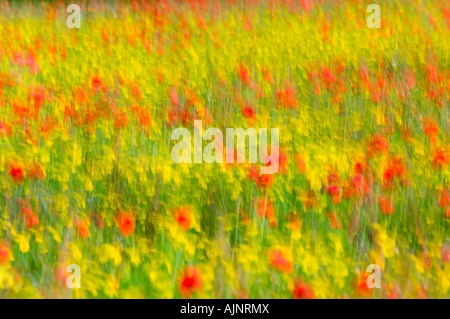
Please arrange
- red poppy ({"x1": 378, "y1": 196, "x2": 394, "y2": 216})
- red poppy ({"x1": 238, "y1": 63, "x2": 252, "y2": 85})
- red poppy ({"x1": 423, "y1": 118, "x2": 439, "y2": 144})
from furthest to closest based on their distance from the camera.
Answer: red poppy ({"x1": 238, "y1": 63, "x2": 252, "y2": 85}), red poppy ({"x1": 423, "y1": 118, "x2": 439, "y2": 144}), red poppy ({"x1": 378, "y1": 196, "x2": 394, "y2": 216})

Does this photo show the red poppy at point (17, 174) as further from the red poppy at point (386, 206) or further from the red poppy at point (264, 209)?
the red poppy at point (386, 206)

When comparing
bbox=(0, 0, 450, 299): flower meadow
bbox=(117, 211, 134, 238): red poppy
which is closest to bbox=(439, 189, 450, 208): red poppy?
bbox=(0, 0, 450, 299): flower meadow

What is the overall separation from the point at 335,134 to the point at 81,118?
1.18 m

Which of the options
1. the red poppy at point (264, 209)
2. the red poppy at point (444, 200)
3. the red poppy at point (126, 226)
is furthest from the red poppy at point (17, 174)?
the red poppy at point (444, 200)

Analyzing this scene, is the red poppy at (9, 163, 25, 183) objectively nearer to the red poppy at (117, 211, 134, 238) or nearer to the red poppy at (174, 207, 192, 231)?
the red poppy at (117, 211, 134, 238)

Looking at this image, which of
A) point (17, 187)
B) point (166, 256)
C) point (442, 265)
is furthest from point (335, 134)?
point (17, 187)

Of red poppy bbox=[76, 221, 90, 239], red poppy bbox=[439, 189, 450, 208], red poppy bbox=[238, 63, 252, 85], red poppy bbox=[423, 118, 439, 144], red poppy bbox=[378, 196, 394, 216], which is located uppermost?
red poppy bbox=[238, 63, 252, 85]

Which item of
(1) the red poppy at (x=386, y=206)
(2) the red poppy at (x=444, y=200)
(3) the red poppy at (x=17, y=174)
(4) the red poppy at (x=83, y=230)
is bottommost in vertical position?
(4) the red poppy at (x=83, y=230)

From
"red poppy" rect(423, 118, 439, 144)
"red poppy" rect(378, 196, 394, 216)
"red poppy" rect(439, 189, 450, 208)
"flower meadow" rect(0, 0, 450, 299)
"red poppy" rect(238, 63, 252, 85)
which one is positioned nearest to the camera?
"flower meadow" rect(0, 0, 450, 299)

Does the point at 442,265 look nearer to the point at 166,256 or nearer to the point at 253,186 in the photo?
the point at 253,186

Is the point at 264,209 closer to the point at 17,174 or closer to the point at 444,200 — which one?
the point at 444,200

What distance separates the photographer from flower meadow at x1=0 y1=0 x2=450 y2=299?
6.57 ft

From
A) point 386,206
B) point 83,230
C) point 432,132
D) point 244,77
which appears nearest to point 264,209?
point 386,206

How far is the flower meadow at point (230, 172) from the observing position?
78.8 inches
